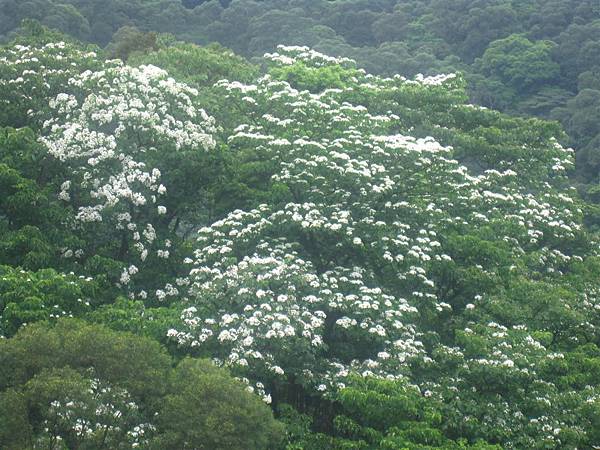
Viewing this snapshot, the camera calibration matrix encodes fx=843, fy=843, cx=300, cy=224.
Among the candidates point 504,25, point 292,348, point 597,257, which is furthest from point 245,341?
point 504,25

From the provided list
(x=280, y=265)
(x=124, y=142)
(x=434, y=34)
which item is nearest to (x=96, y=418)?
(x=280, y=265)

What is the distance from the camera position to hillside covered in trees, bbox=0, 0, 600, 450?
1133cm

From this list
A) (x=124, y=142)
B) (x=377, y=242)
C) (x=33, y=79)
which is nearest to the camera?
(x=377, y=242)

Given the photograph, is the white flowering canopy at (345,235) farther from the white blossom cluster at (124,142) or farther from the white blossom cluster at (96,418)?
the white blossom cluster at (96,418)

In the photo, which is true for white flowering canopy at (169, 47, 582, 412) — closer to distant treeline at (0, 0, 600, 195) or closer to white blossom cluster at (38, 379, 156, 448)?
white blossom cluster at (38, 379, 156, 448)

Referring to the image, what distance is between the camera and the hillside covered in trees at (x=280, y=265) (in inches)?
446

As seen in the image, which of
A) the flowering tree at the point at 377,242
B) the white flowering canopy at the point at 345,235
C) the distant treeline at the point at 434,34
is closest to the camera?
the flowering tree at the point at 377,242

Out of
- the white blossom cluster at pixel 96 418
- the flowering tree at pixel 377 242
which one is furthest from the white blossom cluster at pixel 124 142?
the white blossom cluster at pixel 96 418

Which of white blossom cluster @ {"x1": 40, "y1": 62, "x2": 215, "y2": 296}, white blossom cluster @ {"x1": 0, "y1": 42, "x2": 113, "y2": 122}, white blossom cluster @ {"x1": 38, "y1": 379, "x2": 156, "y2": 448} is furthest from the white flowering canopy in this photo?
white blossom cluster @ {"x1": 0, "y1": 42, "x2": 113, "y2": 122}

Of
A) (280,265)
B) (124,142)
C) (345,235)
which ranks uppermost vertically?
(124,142)

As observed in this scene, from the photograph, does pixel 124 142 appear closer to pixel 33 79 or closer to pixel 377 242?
pixel 33 79

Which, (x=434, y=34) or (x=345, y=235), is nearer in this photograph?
(x=345, y=235)

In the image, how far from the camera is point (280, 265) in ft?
53.7

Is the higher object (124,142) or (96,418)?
(124,142)
